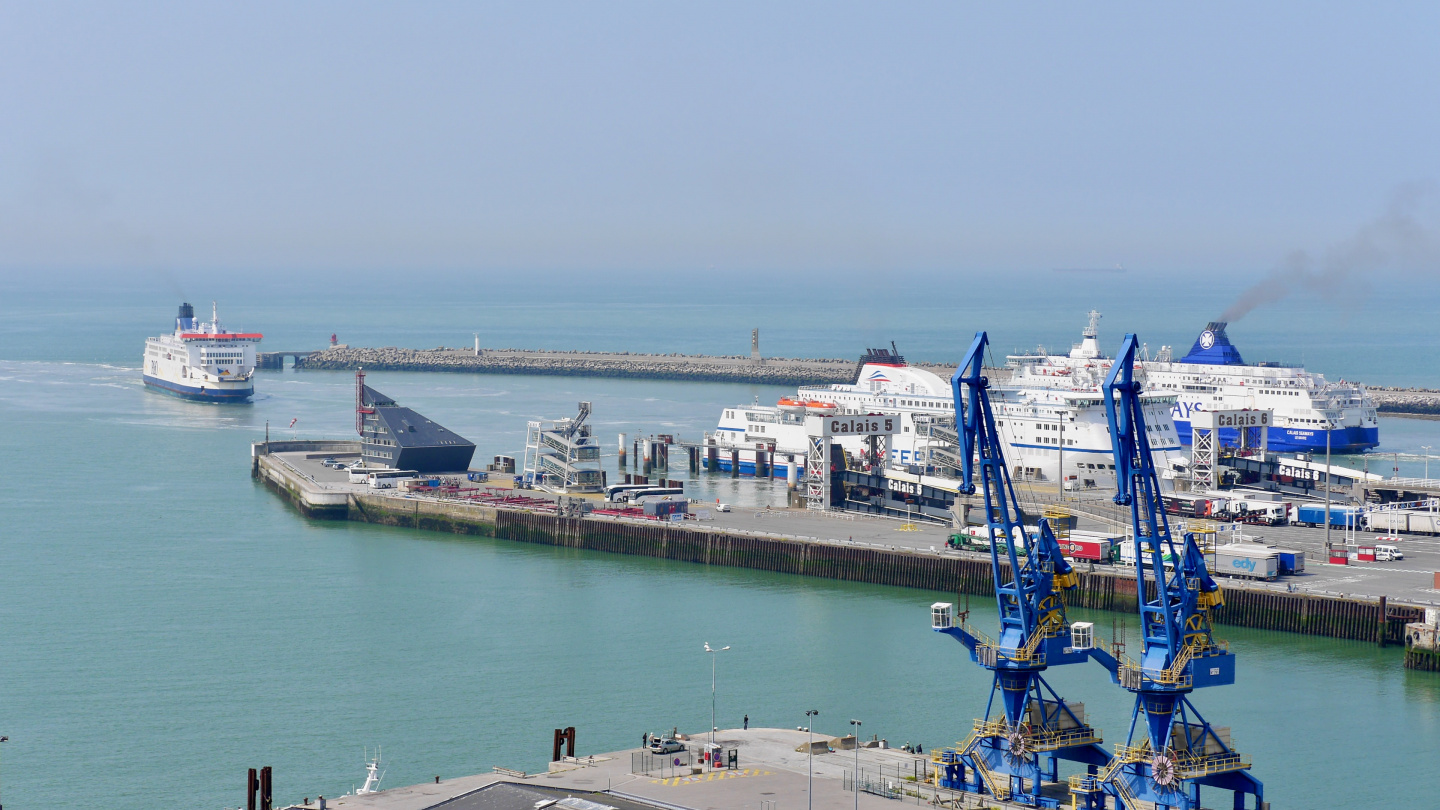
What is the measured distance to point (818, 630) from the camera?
4834 centimetres

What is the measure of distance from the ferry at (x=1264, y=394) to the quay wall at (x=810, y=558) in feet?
101

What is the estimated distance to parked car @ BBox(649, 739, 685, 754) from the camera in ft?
107

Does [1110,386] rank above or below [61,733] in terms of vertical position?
above

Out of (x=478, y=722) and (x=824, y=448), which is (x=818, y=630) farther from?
(x=824, y=448)

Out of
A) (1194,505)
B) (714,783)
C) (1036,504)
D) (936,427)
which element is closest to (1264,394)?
(936,427)

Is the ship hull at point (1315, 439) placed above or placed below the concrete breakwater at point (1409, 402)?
below

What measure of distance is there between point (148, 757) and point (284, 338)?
151606 millimetres

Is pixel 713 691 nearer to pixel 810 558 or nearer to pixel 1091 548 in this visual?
pixel 1091 548

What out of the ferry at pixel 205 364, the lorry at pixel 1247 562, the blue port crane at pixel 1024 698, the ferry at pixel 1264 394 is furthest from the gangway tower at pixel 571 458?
the ferry at pixel 205 364

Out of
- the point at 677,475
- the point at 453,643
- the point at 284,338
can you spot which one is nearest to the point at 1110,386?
the point at 453,643

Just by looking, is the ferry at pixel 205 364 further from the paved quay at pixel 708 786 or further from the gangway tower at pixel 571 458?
the paved quay at pixel 708 786

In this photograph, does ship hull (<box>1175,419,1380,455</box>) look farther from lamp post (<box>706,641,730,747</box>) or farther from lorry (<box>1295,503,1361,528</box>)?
lamp post (<box>706,641,730,747</box>)

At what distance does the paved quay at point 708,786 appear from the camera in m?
28.6

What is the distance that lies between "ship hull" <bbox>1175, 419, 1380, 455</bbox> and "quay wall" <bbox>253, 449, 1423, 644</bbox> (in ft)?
117
